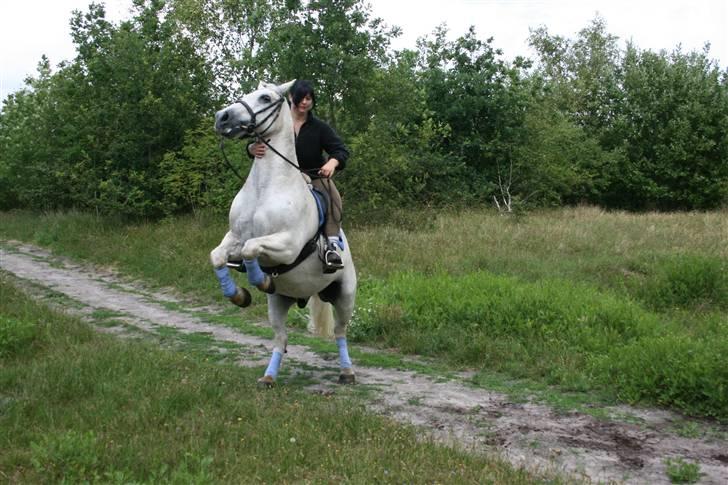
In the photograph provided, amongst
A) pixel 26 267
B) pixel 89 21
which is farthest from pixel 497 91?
pixel 26 267

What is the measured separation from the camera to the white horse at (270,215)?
5863 millimetres

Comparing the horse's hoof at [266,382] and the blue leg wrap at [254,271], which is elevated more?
the blue leg wrap at [254,271]

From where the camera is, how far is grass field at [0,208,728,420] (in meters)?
6.96

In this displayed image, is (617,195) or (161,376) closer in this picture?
(161,376)

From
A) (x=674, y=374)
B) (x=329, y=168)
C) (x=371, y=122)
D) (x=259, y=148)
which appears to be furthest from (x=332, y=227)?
(x=371, y=122)

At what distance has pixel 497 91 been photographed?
23.0m

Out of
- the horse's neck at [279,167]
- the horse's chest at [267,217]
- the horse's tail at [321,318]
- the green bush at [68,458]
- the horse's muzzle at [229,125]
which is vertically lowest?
the green bush at [68,458]

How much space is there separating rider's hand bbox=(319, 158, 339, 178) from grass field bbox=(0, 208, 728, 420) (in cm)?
289

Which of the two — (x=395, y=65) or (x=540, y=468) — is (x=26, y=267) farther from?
(x=540, y=468)

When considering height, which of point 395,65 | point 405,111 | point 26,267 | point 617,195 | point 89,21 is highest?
point 89,21

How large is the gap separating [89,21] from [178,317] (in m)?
15.9

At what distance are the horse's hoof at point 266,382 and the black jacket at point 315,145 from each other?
7.43ft

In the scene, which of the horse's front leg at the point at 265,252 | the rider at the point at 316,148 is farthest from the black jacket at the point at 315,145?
the horse's front leg at the point at 265,252

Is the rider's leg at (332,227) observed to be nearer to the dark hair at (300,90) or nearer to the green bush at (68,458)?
the dark hair at (300,90)
